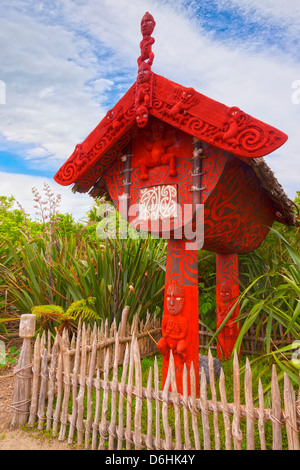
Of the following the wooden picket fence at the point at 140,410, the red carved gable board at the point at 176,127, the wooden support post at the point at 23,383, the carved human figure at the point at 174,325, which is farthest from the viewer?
the wooden support post at the point at 23,383

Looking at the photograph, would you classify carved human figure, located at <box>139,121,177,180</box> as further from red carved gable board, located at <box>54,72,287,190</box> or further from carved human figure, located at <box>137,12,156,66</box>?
carved human figure, located at <box>137,12,156,66</box>

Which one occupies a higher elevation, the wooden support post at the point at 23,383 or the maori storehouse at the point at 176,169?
the maori storehouse at the point at 176,169

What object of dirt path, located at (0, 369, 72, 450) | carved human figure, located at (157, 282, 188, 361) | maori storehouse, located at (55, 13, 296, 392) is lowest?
dirt path, located at (0, 369, 72, 450)

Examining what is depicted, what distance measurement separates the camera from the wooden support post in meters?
3.13

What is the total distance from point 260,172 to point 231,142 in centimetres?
57

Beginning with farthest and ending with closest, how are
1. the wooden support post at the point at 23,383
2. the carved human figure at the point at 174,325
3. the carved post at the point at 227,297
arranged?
the carved post at the point at 227,297 < the wooden support post at the point at 23,383 < the carved human figure at the point at 174,325

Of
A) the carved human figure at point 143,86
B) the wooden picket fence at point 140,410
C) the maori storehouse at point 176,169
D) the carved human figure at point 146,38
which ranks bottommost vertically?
the wooden picket fence at point 140,410

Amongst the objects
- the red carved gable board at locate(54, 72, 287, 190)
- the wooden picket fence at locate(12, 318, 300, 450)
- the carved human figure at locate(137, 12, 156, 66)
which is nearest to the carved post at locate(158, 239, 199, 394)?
the wooden picket fence at locate(12, 318, 300, 450)

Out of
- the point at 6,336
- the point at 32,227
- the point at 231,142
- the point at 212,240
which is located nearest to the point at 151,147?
the point at 231,142

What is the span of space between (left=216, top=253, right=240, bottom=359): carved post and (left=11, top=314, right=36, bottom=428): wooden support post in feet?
8.39

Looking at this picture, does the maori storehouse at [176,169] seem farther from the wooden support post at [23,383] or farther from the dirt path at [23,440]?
the wooden support post at [23,383]

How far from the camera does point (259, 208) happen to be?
14.2 ft

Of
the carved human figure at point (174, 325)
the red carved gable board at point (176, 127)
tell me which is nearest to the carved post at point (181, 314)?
the carved human figure at point (174, 325)

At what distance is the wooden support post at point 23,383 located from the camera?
10.3 feet
